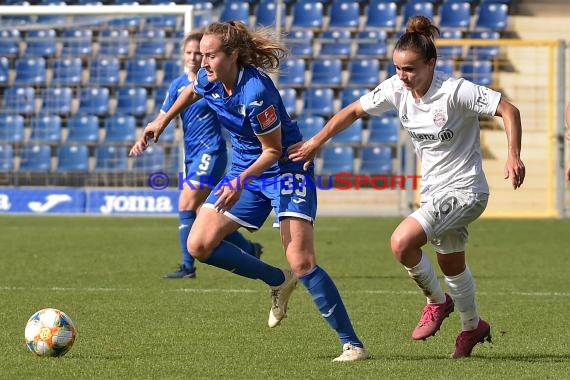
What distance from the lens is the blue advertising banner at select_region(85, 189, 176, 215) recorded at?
1925cm

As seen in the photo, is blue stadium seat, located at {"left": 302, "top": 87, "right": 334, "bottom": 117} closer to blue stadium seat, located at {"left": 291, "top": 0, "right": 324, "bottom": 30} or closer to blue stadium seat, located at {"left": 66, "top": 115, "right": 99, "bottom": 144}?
blue stadium seat, located at {"left": 291, "top": 0, "right": 324, "bottom": 30}

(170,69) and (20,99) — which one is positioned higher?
(170,69)

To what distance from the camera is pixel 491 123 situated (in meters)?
21.6

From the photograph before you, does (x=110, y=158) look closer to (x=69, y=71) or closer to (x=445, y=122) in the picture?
(x=69, y=71)

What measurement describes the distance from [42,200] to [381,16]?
8045mm

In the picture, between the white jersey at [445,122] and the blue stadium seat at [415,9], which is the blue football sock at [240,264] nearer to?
the white jersey at [445,122]

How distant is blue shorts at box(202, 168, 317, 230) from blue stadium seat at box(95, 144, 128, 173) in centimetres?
1354

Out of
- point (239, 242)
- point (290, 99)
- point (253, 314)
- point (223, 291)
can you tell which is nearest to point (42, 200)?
point (290, 99)

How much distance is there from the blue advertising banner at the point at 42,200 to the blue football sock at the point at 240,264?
43.4 feet

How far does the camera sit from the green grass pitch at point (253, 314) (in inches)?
230

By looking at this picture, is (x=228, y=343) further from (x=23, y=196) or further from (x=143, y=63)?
(x=143, y=63)

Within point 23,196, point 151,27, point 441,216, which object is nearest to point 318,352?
point 441,216

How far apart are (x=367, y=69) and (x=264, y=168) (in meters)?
16.4

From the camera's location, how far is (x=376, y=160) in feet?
69.8
